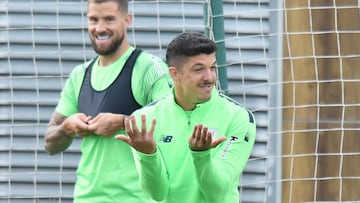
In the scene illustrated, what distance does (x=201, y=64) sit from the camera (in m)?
5.09

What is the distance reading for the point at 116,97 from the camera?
19.8 feet

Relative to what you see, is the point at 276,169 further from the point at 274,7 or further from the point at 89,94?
the point at 89,94

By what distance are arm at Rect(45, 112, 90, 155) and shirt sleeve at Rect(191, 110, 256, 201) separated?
104 cm

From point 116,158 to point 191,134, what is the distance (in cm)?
118

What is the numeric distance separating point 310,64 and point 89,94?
2073mm

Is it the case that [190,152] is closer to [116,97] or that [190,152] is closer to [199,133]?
[199,133]

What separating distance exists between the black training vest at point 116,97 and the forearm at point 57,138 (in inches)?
6.7

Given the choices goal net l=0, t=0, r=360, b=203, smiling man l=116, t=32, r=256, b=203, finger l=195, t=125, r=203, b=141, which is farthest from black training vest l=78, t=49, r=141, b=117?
goal net l=0, t=0, r=360, b=203

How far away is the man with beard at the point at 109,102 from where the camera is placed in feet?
19.6

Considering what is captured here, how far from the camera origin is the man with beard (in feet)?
19.6

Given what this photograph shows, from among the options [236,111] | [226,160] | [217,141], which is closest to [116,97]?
[236,111]

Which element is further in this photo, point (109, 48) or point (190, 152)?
point (109, 48)

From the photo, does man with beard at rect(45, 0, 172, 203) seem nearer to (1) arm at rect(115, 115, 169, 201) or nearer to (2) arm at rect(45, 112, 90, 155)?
(2) arm at rect(45, 112, 90, 155)

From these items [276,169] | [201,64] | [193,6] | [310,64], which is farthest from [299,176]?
[201,64]
